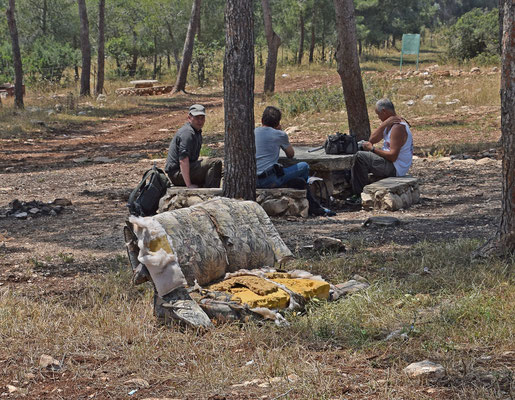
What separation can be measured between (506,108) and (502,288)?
1.35m

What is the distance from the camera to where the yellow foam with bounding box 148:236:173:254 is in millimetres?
4793

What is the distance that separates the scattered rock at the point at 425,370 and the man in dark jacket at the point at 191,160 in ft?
17.1

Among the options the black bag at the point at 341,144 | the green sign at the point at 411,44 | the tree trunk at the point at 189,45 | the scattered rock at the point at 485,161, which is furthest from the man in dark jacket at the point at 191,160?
the green sign at the point at 411,44

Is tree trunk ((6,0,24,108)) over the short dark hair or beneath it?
over

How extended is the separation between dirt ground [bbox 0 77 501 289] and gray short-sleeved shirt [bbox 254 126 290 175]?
0.86 metres

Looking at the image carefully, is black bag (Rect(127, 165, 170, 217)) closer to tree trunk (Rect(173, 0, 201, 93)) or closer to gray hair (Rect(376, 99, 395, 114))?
gray hair (Rect(376, 99, 395, 114))

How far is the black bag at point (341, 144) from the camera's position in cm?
974

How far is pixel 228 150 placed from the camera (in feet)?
24.8

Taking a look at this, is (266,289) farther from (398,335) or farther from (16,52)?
(16,52)

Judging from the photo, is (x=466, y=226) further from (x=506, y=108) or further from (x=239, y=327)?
(x=239, y=327)

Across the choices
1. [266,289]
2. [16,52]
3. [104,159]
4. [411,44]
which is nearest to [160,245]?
[266,289]

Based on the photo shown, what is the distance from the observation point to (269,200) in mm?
8555

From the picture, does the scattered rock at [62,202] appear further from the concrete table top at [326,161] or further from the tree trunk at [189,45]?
the tree trunk at [189,45]

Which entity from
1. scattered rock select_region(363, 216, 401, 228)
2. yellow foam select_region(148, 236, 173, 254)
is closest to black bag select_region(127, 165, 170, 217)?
scattered rock select_region(363, 216, 401, 228)
